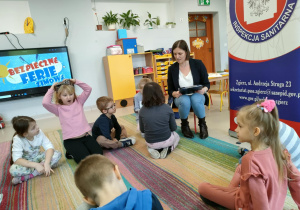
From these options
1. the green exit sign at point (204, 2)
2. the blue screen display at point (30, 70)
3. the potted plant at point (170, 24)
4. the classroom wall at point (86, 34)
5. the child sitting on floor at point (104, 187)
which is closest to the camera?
the child sitting on floor at point (104, 187)

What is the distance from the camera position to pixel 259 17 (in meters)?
1.86

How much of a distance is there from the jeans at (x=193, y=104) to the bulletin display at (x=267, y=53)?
0.39 m

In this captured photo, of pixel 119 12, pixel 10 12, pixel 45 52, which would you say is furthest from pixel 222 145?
pixel 10 12

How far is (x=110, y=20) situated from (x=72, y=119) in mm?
3301

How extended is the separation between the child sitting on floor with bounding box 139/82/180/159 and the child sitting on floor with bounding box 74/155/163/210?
4.01 ft

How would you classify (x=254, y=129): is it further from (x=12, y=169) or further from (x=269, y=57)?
(x=12, y=169)

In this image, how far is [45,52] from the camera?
13.9 ft

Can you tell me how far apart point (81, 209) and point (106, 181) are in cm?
20

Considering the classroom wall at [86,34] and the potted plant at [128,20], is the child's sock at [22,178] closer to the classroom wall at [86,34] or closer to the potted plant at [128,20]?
the classroom wall at [86,34]

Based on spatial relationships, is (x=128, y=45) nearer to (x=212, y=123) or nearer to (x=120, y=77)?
(x=120, y=77)

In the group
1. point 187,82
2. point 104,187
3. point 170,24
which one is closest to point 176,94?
point 187,82

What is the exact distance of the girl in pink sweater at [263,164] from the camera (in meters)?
0.92

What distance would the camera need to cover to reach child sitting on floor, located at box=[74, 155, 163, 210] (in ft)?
2.33

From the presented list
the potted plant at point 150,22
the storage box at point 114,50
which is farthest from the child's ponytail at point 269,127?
the potted plant at point 150,22
